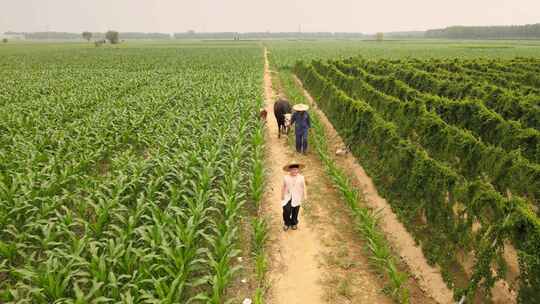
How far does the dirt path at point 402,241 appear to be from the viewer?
559 centimetres

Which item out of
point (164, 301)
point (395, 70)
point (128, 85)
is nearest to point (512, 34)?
point (395, 70)

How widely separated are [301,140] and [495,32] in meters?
195

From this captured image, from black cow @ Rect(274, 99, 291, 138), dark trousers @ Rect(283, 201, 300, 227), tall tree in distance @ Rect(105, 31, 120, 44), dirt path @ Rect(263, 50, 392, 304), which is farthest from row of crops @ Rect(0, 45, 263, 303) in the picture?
tall tree in distance @ Rect(105, 31, 120, 44)

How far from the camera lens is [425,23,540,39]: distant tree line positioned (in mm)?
147625

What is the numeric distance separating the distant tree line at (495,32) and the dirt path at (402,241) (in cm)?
17692

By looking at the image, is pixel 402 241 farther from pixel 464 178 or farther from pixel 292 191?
pixel 292 191

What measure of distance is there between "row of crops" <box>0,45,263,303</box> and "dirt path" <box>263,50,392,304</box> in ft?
2.70

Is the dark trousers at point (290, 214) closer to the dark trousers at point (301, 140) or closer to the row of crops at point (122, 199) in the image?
the row of crops at point (122, 199)

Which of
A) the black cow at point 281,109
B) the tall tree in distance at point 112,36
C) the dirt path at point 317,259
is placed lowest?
the dirt path at point 317,259

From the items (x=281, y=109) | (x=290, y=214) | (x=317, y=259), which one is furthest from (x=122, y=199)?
(x=281, y=109)

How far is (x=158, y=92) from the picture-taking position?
733 inches

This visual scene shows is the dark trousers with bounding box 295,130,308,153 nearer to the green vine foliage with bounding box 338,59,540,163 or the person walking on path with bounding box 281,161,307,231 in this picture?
the person walking on path with bounding box 281,161,307,231

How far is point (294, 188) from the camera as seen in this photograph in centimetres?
682

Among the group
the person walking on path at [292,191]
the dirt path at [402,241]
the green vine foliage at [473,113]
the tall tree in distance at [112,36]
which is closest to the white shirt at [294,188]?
the person walking on path at [292,191]
